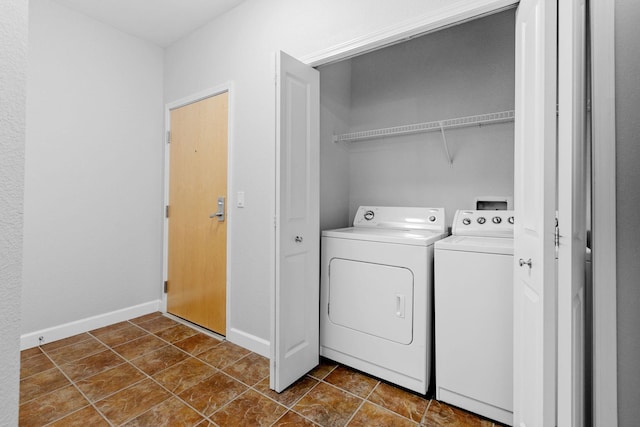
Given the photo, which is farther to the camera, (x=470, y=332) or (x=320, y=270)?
(x=320, y=270)

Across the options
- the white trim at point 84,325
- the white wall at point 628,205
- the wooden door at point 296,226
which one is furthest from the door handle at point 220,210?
the white wall at point 628,205

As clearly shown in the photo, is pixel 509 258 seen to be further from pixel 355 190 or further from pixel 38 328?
pixel 38 328

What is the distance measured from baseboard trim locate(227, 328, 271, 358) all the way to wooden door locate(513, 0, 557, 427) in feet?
5.07

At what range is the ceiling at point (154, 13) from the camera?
7.88 ft

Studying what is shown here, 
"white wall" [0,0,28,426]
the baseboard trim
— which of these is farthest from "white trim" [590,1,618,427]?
the baseboard trim

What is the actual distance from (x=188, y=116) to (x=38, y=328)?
6.77 feet

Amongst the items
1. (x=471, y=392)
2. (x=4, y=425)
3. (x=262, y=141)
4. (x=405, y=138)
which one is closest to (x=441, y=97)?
(x=405, y=138)

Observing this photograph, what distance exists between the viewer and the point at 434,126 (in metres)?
2.28

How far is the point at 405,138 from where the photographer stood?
2.51 m

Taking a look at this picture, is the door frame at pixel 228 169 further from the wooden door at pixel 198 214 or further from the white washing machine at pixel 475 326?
the white washing machine at pixel 475 326

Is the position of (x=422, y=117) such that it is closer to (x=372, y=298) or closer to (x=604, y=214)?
(x=372, y=298)

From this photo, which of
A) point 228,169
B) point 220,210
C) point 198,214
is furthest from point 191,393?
point 228,169

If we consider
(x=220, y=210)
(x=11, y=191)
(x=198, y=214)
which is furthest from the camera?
(x=198, y=214)

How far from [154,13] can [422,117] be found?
2.34 m
